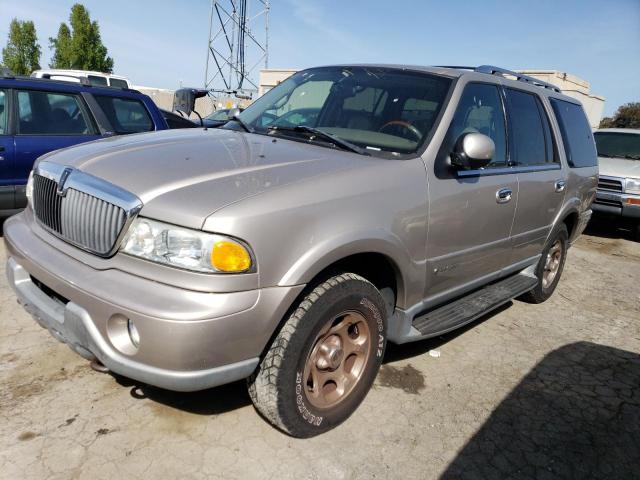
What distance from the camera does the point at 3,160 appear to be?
5273mm

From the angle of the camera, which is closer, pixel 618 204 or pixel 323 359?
pixel 323 359

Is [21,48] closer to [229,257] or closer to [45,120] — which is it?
[45,120]

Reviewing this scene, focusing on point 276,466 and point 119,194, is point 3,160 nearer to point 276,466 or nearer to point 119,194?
point 119,194

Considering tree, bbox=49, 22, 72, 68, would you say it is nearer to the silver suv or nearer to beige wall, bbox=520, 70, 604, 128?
beige wall, bbox=520, 70, 604, 128

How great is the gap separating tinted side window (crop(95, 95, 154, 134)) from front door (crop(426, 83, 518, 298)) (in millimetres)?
4433

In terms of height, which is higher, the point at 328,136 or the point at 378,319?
the point at 328,136

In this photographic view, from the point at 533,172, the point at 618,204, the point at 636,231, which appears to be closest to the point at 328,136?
the point at 533,172

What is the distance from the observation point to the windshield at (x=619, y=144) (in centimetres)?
956

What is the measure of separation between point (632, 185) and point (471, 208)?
692 centimetres

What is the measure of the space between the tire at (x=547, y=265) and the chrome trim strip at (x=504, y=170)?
698mm

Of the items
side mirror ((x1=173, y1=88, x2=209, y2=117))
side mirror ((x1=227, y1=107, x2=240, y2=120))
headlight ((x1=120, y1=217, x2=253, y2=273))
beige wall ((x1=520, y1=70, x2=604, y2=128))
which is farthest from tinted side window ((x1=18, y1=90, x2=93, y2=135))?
beige wall ((x1=520, y1=70, x2=604, y2=128))

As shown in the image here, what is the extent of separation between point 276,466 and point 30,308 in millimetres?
1417

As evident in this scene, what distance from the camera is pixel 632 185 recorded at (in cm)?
848

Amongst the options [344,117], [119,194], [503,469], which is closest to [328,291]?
[119,194]
